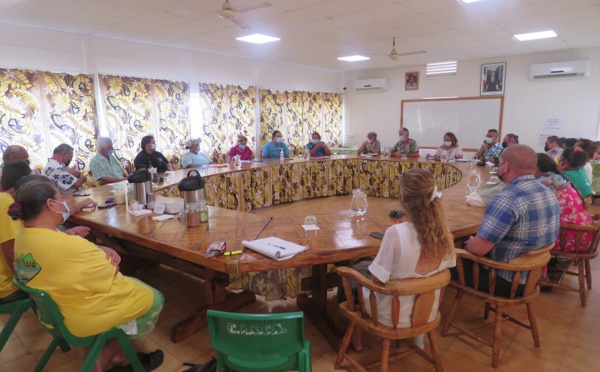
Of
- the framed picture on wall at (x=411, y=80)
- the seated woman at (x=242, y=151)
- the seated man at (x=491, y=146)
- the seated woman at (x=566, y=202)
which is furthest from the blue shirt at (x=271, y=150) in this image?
the seated woman at (x=566, y=202)

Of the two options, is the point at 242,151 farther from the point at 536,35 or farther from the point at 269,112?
the point at 536,35

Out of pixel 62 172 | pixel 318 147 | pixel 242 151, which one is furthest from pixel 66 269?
pixel 318 147

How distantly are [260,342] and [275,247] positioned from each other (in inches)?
26.3

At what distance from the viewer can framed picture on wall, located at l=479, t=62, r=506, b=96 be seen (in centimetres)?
742

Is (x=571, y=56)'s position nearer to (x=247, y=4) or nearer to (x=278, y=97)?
(x=278, y=97)

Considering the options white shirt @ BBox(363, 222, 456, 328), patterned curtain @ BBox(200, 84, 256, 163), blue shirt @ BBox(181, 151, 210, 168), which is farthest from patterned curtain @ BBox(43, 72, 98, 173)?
white shirt @ BBox(363, 222, 456, 328)

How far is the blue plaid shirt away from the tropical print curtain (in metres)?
5.21

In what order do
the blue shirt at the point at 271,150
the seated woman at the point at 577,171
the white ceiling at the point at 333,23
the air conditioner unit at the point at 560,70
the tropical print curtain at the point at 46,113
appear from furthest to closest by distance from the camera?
1. the blue shirt at the point at 271,150
2. the air conditioner unit at the point at 560,70
3. the tropical print curtain at the point at 46,113
4. the white ceiling at the point at 333,23
5. the seated woman at the point at 577,171

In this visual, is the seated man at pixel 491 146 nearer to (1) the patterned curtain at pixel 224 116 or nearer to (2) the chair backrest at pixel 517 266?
(2) the chair backrest at pixel 517 266

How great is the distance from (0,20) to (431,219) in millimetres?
5283

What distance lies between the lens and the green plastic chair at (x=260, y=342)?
4.04ft

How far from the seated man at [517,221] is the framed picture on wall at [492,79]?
6.41 m

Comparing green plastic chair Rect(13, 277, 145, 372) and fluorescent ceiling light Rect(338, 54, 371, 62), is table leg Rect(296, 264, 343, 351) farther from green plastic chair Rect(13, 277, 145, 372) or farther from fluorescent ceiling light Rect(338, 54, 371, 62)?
fluorescent ceiling light Rect(338, 54, 371, 62)

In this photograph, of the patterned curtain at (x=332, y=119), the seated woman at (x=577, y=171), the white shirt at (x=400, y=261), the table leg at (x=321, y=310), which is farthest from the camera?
the patterned curtain at (x=332, y=119)
